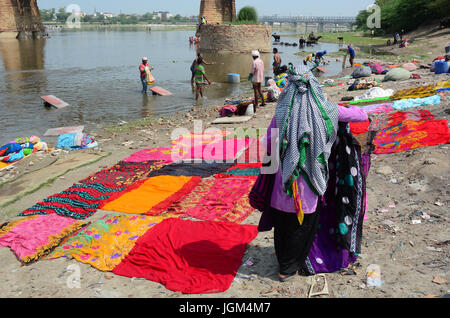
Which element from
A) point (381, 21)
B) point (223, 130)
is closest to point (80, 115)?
point (223, 130)

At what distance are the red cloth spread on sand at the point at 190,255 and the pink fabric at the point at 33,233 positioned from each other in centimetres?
109

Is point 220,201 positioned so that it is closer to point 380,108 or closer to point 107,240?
point 107,240

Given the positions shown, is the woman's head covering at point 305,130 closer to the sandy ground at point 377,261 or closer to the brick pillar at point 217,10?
the sandy ground at point 377,261

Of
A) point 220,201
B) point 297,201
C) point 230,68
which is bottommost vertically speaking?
point 220,201

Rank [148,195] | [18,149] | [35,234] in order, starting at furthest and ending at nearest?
[18,149] → [148,195] → [35,234]

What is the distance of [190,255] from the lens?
358cm

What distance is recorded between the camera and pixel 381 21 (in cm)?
4253

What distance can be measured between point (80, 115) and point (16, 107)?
2.92m

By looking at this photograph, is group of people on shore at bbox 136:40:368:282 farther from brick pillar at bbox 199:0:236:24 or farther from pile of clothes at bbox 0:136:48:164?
brick pillar at bbox 199:0:236:24

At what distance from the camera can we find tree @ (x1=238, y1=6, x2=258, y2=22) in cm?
3662

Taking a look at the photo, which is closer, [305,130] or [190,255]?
[305,130]

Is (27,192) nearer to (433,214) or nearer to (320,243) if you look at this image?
(320,243)

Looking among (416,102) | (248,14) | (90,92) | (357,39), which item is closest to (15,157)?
(416,102)

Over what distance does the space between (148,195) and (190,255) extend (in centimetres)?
176
